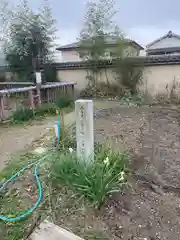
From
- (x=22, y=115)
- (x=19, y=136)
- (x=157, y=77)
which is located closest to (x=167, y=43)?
(x=157, y=77)

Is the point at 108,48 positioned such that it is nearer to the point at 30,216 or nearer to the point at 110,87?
the point at 110,87

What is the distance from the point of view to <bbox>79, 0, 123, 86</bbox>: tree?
8.90m

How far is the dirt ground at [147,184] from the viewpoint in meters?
2.04

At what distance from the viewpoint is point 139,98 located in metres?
8.35

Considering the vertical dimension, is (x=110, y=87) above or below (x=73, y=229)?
above

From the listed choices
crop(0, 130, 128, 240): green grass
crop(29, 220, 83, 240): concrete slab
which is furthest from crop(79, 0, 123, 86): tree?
crop(29, 220, 83, 240): concrete slab

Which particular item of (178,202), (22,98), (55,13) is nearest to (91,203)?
(178,202)

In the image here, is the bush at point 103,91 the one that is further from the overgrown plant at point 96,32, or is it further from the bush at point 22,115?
the bush at point 22,115

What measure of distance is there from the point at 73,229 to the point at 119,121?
3.61 meters

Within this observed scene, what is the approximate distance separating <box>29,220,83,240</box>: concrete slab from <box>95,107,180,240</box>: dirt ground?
0.37 meters

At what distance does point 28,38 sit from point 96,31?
2.78 meters

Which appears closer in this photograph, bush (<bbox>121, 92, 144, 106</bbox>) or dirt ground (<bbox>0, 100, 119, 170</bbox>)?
dirt ground (<bbox>0, 100, 119, 170</bbox>)

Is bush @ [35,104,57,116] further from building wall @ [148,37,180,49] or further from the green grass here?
building wall @ [148,37,180,49]

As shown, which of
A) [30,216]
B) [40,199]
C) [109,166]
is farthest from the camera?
[109,166]
